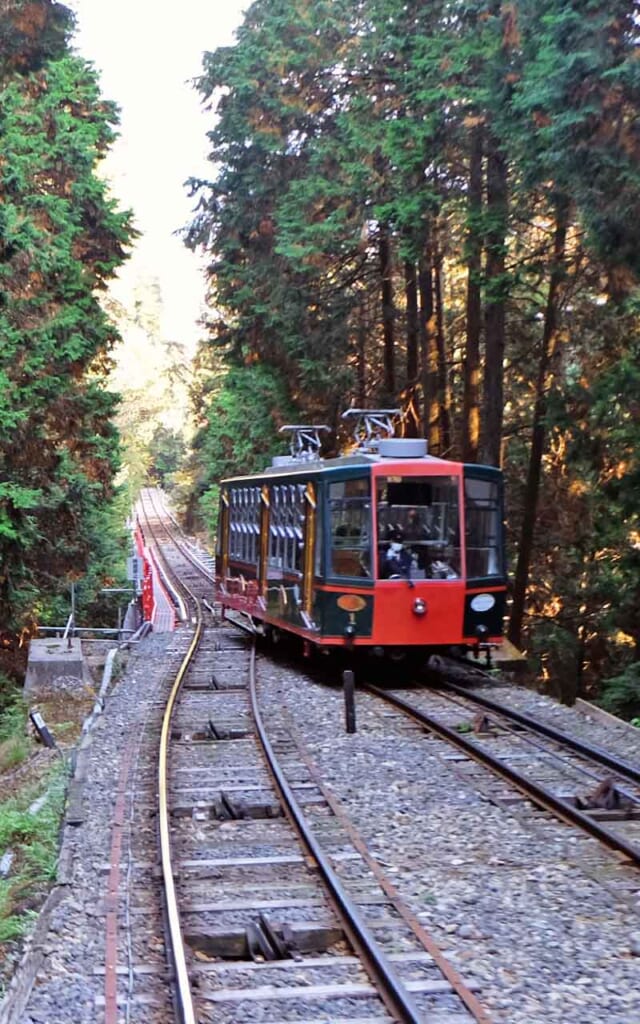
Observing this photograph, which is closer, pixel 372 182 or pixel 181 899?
pixel 181 899

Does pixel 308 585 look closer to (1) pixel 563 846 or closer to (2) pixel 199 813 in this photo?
(2) pixel 199 813

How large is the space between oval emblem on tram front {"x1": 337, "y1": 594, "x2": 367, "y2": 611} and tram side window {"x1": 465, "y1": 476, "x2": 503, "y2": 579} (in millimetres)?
1376

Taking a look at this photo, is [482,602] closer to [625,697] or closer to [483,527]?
[483,527]

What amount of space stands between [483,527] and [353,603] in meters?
1.93

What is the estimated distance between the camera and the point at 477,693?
14.5 metres

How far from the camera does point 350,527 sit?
1479 cm

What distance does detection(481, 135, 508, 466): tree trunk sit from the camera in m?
17.9

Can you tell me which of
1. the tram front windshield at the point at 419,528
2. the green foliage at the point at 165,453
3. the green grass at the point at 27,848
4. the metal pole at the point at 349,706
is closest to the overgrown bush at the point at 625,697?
the tram front windshield at the point at 419,528

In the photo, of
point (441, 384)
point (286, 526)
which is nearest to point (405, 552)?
point (286, 526)

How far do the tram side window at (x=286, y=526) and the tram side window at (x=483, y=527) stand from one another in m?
2.35

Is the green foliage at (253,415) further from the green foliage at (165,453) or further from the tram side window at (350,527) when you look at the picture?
the green foliage at (165,453)

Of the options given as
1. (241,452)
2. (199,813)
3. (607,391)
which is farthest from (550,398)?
(241,452)

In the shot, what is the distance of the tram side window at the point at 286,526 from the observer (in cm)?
1616

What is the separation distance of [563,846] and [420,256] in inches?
526
